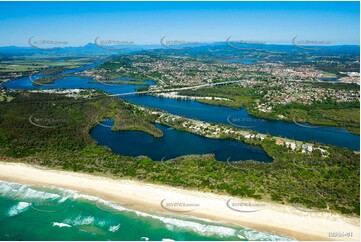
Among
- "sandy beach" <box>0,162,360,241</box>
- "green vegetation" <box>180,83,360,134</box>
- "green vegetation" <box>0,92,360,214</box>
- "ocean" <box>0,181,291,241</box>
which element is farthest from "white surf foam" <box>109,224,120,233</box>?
"green vegetation" <box>180,83,360,134</box>

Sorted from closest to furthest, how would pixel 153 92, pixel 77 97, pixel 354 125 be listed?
pixel 354 125 → pixel 77 97 → pixel 153 92

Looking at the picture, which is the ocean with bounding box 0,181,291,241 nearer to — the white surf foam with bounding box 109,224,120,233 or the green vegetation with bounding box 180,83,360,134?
the white surf foam with bounding box 109,224,120,233

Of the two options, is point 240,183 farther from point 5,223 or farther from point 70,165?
point 5,223

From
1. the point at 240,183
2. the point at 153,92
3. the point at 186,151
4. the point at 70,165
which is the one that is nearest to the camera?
the point at 240,183

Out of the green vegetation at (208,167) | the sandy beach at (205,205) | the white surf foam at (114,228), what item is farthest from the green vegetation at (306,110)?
the white surf foam at (114,228)

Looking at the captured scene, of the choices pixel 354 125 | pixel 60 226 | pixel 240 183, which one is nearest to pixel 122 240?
pixel 60 226
